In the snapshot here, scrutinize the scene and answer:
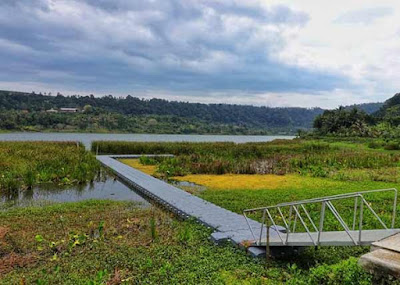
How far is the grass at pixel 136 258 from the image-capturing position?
181 inches

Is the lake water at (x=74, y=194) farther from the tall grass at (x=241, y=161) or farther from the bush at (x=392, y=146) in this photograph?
the bush at (x=392, y=146)

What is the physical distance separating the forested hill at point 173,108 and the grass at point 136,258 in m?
87.7

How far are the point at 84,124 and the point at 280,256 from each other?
73009mm

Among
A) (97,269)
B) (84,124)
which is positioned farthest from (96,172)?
(84,124)

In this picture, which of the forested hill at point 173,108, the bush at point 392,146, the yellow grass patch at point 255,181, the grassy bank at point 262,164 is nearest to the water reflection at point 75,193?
the yellow grass patch at point 255,181

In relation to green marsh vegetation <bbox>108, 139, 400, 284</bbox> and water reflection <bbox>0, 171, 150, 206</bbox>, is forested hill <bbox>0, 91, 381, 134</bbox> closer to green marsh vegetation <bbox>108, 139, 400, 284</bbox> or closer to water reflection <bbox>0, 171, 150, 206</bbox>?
green marsh vegetation <bbox>108, 139, 400, 284</bbox>

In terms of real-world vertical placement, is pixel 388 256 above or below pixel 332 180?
above

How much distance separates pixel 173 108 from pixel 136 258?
4601 inches

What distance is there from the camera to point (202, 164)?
56.6 feet

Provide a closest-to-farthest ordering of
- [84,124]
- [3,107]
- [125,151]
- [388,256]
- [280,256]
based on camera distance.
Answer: [388,256] → [280,256] → [125,151] → [84,124] → [3,107]

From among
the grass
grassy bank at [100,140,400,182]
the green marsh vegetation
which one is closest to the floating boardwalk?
the grass

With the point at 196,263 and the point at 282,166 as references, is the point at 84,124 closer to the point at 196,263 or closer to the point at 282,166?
the point at 282,166

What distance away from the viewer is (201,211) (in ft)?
27.4

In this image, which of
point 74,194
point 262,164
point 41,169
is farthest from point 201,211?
point 262,164
